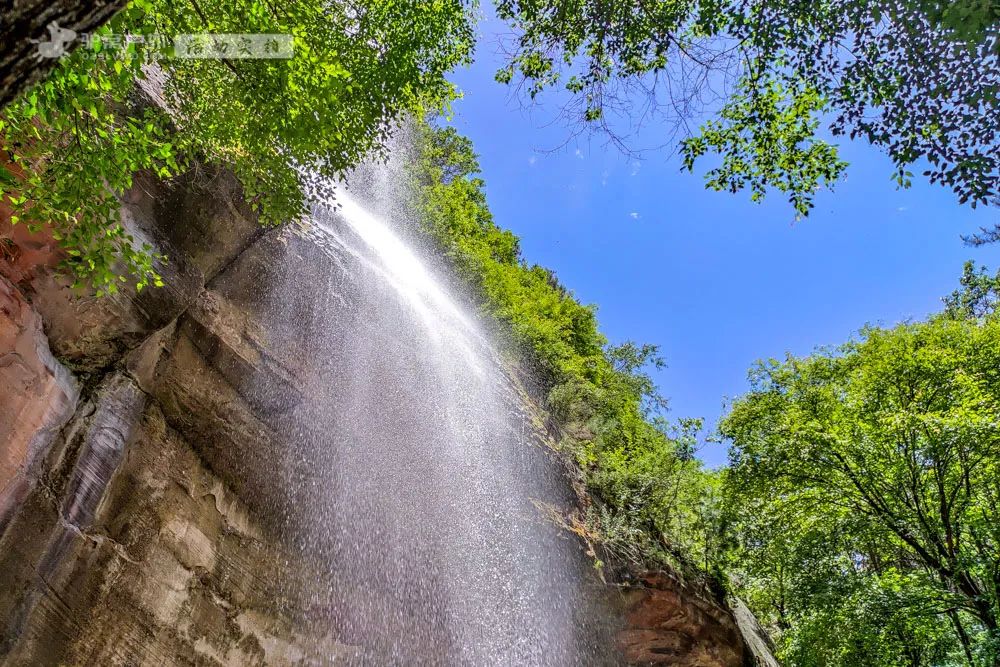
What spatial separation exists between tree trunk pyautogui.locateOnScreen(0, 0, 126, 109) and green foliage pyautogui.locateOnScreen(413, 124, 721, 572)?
1286 cm

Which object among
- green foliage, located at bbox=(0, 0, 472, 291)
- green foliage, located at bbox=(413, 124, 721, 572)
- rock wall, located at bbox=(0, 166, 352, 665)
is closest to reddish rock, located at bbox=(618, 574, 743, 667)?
green foliage, located at bbox=(413, 124, 721, 572)

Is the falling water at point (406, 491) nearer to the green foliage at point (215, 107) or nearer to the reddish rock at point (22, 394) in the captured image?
the green foliage at point (215, 107)

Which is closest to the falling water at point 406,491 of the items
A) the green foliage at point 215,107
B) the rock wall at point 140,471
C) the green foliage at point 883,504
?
the rock wall at point 140,471

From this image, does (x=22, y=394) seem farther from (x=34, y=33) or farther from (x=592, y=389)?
(x=592, y=389)

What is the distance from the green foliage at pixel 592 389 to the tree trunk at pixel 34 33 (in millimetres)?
12856

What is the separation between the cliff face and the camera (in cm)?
641

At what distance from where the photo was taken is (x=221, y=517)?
8.54 m

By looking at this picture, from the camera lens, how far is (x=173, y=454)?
843 cm

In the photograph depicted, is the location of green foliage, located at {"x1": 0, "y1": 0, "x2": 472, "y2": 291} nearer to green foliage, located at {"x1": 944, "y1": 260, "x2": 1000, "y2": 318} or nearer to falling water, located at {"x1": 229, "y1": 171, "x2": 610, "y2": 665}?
falling water, located at {"x1": 229, "y1": 171, "x2": 610, "y2": 665}

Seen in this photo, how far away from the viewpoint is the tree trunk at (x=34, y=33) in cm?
193

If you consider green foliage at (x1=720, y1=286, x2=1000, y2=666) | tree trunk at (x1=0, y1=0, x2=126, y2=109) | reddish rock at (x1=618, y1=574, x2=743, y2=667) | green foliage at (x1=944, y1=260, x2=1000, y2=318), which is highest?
green foliage at (x1=944, y1=260, x2=1000, y2=318)

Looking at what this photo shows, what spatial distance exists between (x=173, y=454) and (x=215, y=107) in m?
5.56

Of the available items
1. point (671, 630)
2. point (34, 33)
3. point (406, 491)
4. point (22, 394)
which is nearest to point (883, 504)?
point (671, 630)

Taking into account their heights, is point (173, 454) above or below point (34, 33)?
above
